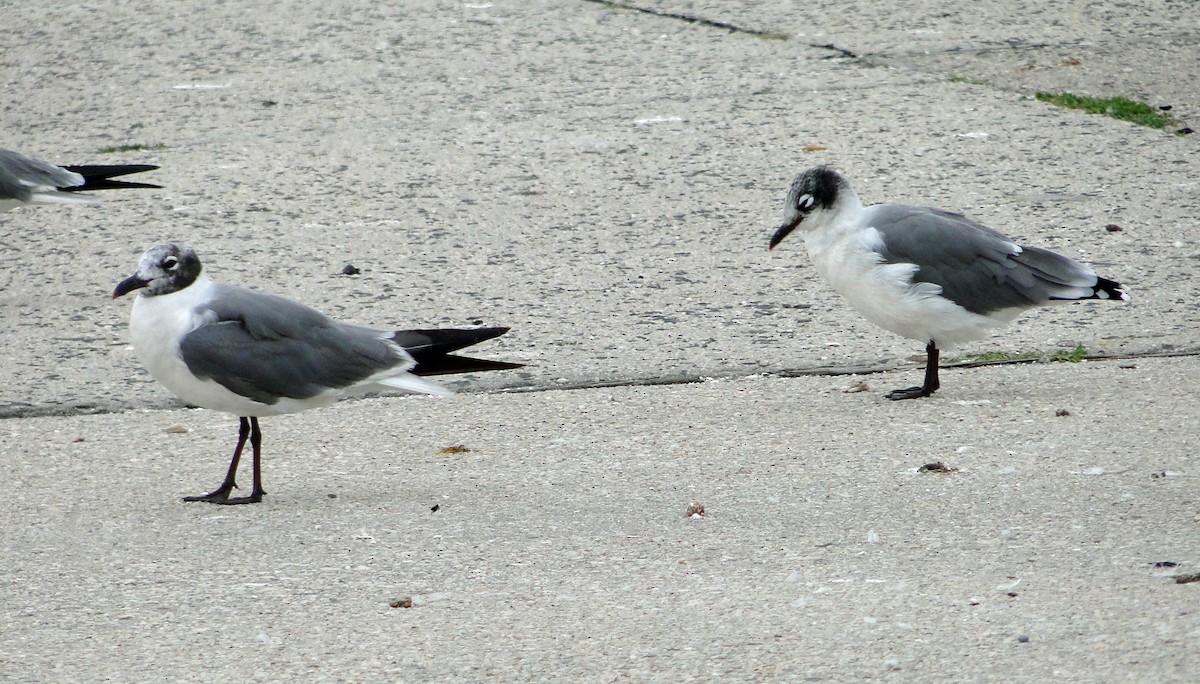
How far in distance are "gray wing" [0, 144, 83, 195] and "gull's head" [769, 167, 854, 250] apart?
11.0 feet

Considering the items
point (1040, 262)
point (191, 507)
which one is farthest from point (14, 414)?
point (1040, 262)

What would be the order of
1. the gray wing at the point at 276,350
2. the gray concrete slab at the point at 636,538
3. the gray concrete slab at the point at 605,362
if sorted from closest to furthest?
the gray concrete slab at the point at 636,538 < the gray concrete slab at the point at 605,362 < the gray wing at the point at 276,350

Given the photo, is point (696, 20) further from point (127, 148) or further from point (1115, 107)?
point (127, 148)

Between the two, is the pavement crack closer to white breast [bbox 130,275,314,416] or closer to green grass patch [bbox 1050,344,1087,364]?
green grass patch [bbox 1050,344,1087,364]

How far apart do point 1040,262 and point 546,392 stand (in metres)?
1.80

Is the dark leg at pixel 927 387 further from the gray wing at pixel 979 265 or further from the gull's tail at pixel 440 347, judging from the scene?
the gull's tail at pixel 440 347

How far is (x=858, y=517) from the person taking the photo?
415cm

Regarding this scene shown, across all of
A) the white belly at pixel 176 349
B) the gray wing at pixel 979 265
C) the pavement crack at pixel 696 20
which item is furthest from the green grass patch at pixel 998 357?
the pavement crack at pixel 696 20

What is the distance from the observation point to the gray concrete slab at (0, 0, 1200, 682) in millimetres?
3533

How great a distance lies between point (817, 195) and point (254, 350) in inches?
86.8

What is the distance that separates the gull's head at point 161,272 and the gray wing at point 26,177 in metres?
2.54

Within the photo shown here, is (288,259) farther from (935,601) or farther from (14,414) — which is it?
(935,601)

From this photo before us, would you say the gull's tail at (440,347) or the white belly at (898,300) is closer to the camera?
the gull's tail at (440,347)

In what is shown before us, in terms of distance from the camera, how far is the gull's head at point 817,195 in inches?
221
